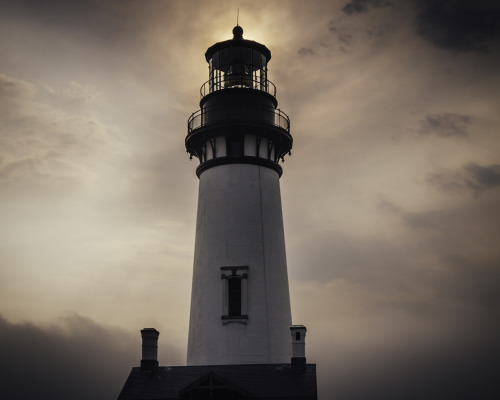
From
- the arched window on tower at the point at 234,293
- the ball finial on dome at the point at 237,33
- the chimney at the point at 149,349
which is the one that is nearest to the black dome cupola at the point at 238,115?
the ball finial on dome at the point at 237,33

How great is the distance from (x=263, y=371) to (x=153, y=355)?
465 cm

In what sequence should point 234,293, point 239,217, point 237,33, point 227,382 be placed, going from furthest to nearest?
point 237,33, point 239,217, point 234,293, point 227,382

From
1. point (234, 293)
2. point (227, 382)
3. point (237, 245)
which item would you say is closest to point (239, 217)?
point (237, 245)

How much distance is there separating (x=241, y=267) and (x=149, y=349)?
5.34 metres

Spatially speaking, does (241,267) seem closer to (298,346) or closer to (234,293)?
(234,293)

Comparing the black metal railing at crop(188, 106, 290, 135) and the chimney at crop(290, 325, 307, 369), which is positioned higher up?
the black metal railing at crop(188, 106, 290, 135)

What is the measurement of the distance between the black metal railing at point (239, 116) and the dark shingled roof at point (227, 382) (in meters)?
11.2

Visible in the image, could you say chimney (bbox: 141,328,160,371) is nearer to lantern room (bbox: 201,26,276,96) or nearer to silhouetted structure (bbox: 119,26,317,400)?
silhouetted structure (bbox: 119,26,317,400)

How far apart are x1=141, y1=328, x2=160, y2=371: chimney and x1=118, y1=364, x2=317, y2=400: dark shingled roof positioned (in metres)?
0.25

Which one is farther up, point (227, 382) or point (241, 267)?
point (241, 267)

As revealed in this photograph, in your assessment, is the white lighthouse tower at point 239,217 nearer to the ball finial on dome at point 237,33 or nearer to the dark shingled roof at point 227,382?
the ball finial on dome at point 237,33

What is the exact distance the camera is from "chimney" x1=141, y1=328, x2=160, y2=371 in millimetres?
33469

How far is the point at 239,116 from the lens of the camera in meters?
37.6

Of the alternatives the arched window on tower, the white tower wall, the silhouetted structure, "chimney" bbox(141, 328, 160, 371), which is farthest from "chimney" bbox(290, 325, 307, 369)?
"chimney" bbox(141, 328, 160, 371)
